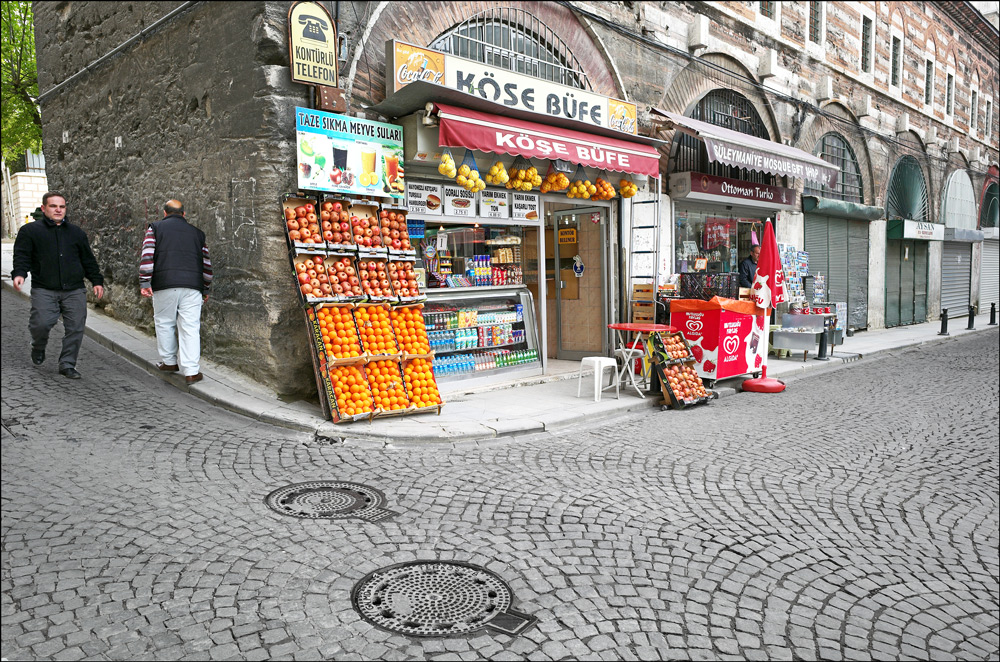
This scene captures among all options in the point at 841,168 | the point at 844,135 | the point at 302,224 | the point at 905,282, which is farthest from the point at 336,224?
the point at 905,282

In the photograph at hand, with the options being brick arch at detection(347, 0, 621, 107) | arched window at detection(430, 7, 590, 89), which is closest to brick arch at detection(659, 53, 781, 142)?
arched window at detection(430, 7, 590, 89)

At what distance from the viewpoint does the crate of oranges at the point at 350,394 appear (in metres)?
6.14

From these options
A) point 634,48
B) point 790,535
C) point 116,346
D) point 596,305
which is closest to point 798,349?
point 596,305

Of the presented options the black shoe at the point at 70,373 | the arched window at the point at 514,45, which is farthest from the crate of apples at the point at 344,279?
the arched window at the point at 514,45

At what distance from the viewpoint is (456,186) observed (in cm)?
840

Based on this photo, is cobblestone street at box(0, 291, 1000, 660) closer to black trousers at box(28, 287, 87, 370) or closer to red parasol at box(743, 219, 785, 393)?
black trousers at box(28, 287, 87, 370)

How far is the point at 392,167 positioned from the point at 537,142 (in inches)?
70.9

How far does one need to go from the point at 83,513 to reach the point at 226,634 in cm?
172

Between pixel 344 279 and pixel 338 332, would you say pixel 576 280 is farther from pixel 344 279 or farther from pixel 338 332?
pixel 338 332

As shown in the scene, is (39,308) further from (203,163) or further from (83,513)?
(83,513)

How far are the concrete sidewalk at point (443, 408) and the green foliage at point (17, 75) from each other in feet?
33.6

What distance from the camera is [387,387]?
21.4 feet

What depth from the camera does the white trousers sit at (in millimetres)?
6934

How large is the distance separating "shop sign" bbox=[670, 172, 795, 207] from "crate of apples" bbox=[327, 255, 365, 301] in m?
6.71
